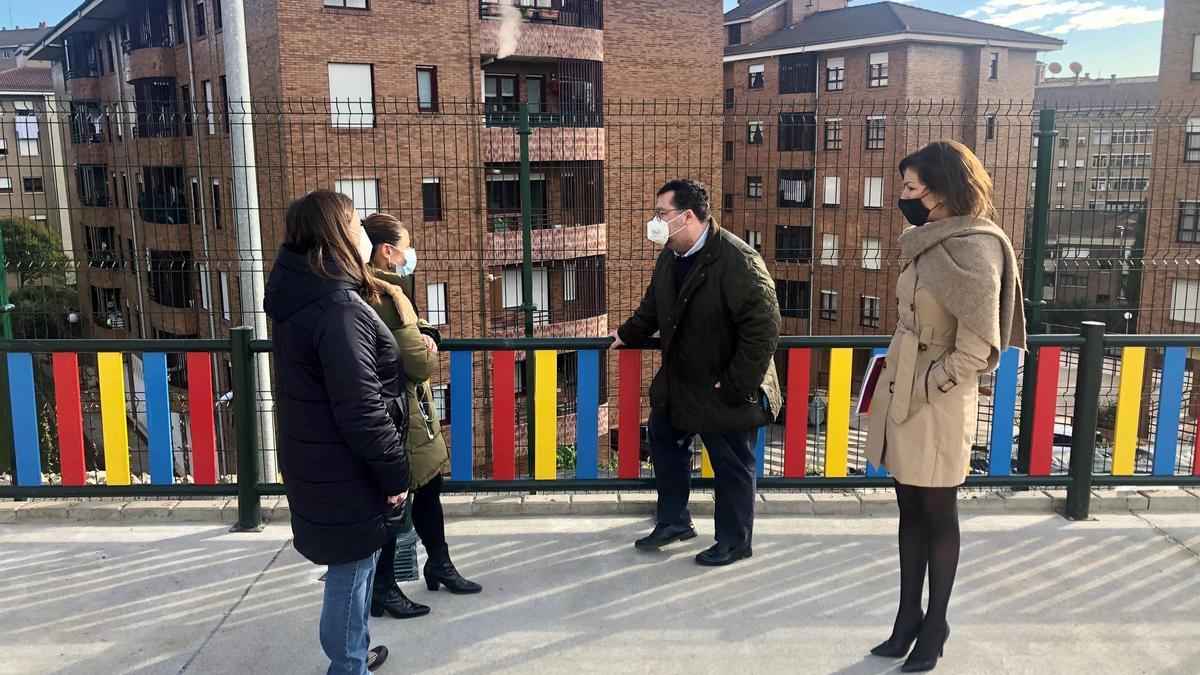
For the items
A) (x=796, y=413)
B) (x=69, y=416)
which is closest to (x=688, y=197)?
(x=796, y=413)

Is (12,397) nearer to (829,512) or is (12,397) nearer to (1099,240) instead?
(829,512)

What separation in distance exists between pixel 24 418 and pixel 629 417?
3357 mm

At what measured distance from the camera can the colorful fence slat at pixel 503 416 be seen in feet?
16.4

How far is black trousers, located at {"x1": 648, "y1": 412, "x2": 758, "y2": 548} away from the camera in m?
4.34

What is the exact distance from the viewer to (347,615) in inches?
118

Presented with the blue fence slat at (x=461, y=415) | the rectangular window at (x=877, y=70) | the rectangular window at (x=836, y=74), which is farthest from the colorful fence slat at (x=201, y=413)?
the rectangular window at (x=836, y=74)

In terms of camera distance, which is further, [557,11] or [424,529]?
[557,11]

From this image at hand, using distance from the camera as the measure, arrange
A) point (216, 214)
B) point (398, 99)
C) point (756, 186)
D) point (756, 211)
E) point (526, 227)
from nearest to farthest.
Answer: point (526, 227) → point (756, 211) → point (216, 214) → point (398, 99) → point (756, 186)

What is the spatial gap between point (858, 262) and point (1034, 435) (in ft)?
6.94

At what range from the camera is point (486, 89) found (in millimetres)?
25766

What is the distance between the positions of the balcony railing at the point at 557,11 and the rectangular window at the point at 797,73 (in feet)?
52.8

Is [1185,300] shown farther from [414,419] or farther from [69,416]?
[69,416]

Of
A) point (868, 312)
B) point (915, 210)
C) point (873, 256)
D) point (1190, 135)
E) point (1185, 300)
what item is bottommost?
point (868, 312)

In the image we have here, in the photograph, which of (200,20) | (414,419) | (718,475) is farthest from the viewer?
(200,20)
